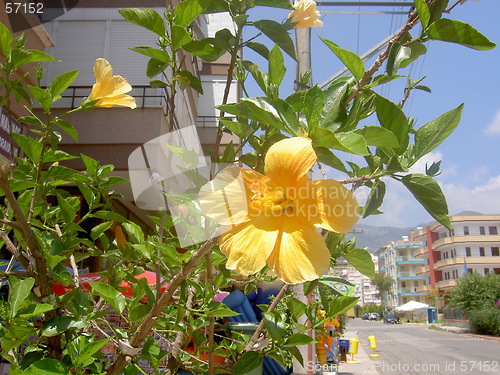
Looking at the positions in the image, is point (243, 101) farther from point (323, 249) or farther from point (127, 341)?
point (127, 341)

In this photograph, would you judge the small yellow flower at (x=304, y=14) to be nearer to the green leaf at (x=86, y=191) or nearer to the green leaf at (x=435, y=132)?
the green leaf at (x=435, y=132)

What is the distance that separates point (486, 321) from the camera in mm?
21422

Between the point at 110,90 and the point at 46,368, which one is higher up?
the point at 110,90

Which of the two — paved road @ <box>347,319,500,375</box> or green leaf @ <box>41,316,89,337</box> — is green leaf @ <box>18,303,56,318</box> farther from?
paved road @ <box>347,319,500,375</box>

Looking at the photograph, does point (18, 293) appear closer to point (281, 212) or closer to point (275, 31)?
point (281, 212)

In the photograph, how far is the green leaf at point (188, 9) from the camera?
0.77 metres

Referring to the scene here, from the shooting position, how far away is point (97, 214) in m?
1.05

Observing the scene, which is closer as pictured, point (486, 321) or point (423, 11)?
point (423, 11)

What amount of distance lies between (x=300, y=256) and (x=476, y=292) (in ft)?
91.6

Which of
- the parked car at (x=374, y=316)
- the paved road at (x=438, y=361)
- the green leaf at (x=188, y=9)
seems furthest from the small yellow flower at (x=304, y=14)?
the parked car at (x=374, y=316)

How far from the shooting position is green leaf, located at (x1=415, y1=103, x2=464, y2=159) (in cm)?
58

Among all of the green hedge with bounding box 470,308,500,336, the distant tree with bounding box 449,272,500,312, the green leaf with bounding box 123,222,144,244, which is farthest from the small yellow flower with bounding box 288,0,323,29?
the distant tree with bounding box 449,272,500,312

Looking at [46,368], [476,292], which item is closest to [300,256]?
[46,368]

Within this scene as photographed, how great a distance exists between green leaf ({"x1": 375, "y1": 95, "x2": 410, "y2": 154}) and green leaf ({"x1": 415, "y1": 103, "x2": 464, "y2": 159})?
50 mm
